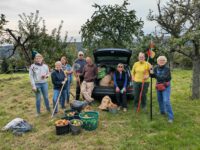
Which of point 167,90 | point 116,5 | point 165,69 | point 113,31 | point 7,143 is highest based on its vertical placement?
point 116,5

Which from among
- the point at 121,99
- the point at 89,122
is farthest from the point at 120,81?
the point at 89,122

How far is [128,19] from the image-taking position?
11.1 meters

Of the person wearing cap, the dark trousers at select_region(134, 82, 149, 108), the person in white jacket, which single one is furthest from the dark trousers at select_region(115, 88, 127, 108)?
the person in white jacket

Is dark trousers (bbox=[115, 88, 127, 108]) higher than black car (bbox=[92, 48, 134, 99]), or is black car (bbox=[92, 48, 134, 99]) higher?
black car (bbox=[92, 48, 134, 99])

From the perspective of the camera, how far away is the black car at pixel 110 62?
7662 millimetres

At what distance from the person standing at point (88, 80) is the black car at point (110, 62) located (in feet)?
0.61

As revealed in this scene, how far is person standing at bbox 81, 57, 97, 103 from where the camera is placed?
7824 mm

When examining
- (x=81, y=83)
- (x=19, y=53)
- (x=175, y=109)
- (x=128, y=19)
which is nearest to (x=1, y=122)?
(x=81, y=83)

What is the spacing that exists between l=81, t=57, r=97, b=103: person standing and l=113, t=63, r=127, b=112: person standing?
2.85 ft

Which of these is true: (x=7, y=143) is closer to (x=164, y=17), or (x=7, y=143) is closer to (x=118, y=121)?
(x=118, y=121)

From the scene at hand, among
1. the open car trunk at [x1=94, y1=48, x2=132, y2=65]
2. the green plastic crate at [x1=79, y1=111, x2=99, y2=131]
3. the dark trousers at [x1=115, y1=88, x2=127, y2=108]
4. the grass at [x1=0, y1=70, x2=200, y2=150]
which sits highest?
the open car trunk at [x1=94, y1=48, x2=132, y2=65]

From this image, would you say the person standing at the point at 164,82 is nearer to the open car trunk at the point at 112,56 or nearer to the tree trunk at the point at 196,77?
the open car trunk at the point at 112,56

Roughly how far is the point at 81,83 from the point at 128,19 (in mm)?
4420

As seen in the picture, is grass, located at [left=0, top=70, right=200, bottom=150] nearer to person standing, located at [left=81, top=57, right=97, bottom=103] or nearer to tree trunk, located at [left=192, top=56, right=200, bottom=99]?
person standing, located at [left=81, top=57, right=97, bottom=103]
